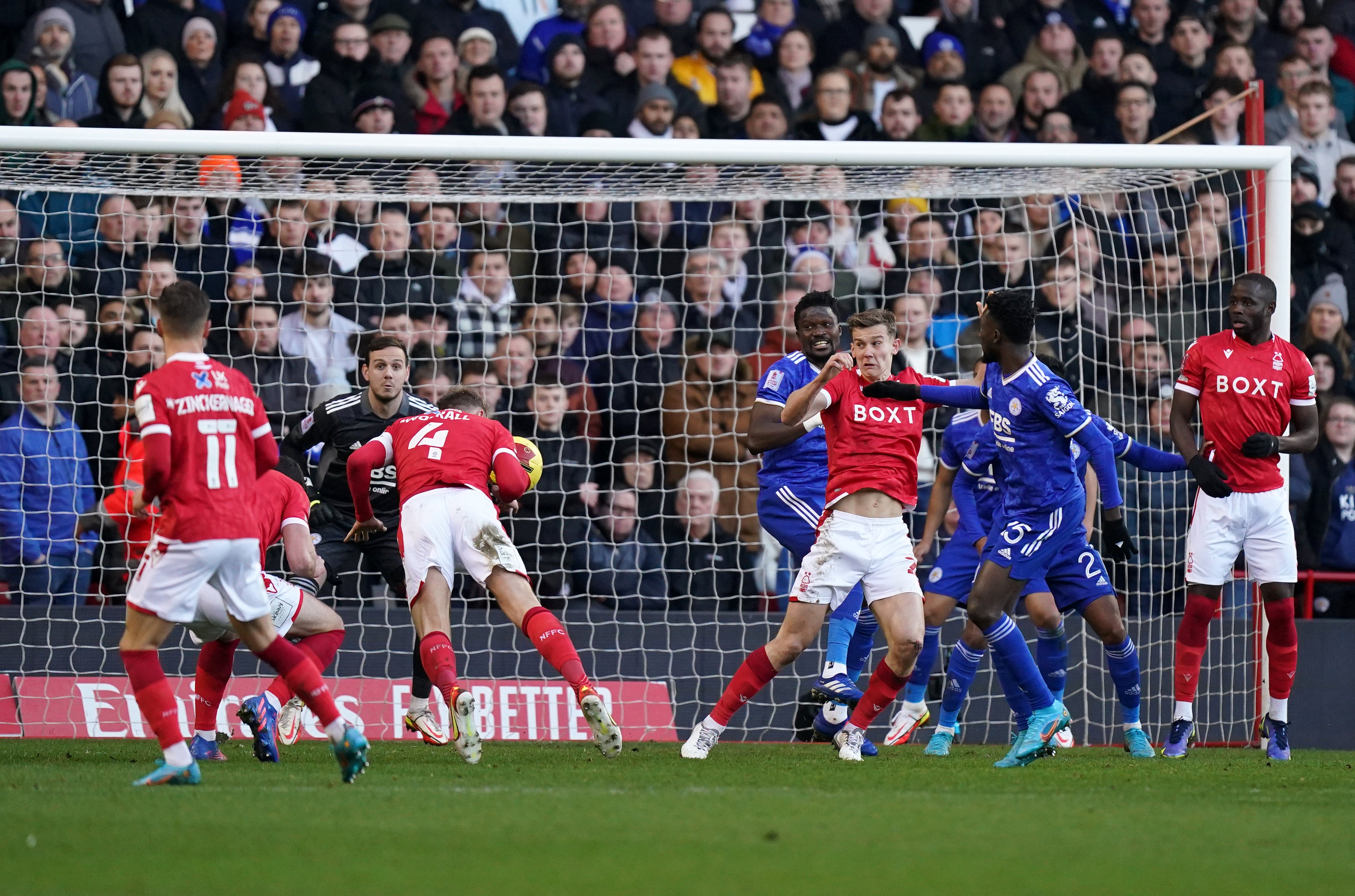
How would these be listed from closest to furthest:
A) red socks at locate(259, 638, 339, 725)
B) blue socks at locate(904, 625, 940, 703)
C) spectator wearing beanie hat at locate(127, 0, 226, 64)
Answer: red socks at locate(259, 638, 339, 725) < blue socks at locate(904, 625, 940, 703) < spectator wearing beanie hat at locate(127, 0, 226, 64)

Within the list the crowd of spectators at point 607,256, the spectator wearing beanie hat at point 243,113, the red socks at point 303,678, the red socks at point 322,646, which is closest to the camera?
the red socks at point 303,678

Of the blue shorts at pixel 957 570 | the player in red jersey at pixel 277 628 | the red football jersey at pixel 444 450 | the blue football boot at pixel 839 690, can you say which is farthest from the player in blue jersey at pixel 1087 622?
the player in red jersey at pixel 277 628

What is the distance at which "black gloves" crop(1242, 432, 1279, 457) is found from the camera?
26.3 feet

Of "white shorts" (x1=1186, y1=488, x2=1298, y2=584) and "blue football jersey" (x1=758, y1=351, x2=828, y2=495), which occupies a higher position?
"blue football jersey" (x1=758, y1=351, x2=828, y2=495)

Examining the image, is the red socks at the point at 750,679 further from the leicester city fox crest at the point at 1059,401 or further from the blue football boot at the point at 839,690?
the leicester city fox crest at the point at 1059,401

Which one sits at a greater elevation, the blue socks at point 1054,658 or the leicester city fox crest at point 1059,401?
the leicester city fox crest at point 1059,401

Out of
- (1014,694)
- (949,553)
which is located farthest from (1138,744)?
(949,553)

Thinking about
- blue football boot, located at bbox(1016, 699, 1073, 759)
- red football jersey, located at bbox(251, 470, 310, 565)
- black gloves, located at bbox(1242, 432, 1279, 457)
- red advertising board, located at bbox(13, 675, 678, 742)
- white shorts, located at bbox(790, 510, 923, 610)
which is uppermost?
black gloves, located at bbox(1242, 432, 1279, 457)

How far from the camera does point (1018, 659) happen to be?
7.55 meters

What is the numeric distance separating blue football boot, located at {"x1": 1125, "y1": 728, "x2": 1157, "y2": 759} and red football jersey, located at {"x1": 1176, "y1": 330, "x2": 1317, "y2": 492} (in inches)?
55.3

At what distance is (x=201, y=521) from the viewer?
5797mm

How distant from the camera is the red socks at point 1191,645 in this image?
8.35m

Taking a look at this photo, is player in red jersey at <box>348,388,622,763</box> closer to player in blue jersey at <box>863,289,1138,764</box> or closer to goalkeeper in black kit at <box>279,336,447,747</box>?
goalkeeper in black kit at <box>279,336,447,747</box>

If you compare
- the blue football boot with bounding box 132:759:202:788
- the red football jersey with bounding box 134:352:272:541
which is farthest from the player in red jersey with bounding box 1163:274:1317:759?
the blue football boot with bounding box 132:759:202:788
